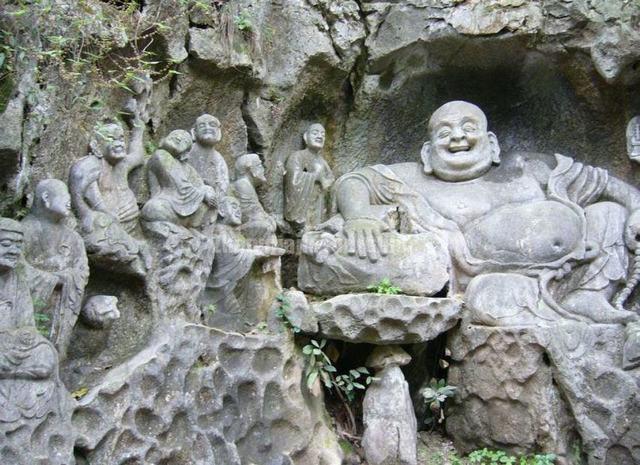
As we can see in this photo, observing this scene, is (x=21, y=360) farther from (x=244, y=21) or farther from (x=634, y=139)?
(x=634, y=139)

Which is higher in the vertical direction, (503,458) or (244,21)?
(244,21)

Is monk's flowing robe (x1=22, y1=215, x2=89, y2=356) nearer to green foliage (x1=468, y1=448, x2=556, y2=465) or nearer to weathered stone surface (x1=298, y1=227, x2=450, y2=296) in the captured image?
weathered stone surface (x1=298, y1=227, x2=450, y2=296)

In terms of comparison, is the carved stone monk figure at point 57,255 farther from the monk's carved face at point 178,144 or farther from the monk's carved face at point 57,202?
the monk's carved face at point 178,144

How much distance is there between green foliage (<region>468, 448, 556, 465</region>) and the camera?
6730mm

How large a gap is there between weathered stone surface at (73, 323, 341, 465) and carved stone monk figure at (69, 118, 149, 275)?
0.56 m

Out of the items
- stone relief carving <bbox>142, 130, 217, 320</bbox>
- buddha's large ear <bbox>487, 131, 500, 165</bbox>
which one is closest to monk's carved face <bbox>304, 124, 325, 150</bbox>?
buddha's large ear <bbox>487, 131, 500, 165</bbox>

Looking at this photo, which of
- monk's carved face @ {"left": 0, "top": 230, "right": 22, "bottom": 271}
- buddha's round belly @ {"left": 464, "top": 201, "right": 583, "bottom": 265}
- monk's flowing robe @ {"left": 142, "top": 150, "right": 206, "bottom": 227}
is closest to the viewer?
monk's carved face @ {"left": 0, "top": 230, "right": 22, "bottom": 271}

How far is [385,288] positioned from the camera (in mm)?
7008

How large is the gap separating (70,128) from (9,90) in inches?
21.2

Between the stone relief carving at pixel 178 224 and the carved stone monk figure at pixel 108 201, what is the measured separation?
152mm

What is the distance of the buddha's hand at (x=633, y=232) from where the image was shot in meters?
7.48

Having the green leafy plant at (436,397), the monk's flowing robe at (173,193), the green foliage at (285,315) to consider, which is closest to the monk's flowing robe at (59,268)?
the monk's flowing robe at (173,193)

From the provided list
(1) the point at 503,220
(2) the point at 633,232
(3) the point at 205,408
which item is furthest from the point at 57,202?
(2) the point at 633,232

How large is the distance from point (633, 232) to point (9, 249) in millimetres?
4812
